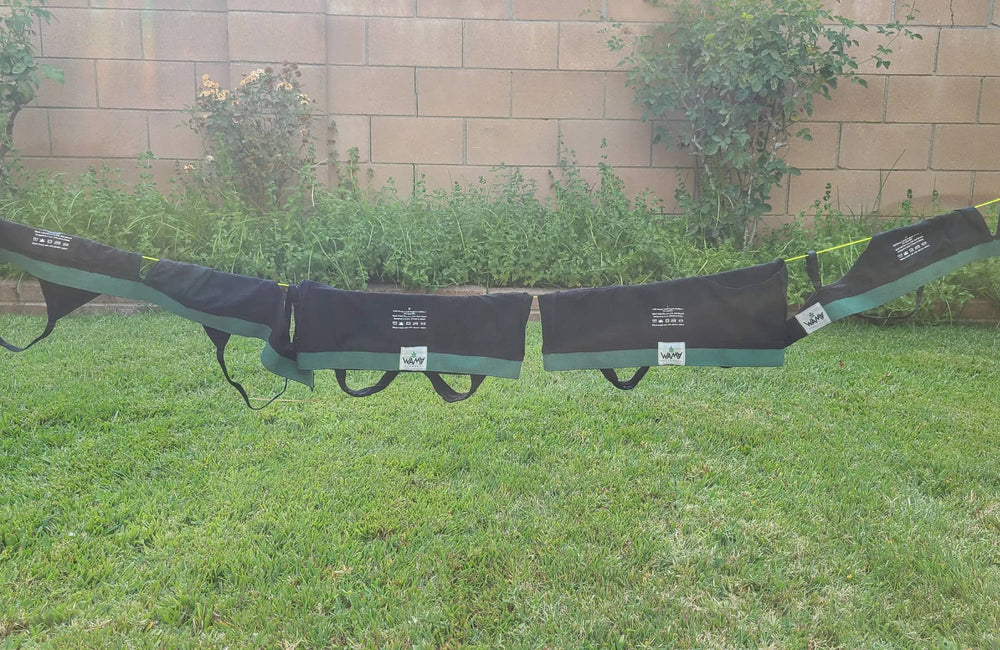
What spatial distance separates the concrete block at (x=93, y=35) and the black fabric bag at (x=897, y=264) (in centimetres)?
583

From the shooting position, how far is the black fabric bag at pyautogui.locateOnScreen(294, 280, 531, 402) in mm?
2035

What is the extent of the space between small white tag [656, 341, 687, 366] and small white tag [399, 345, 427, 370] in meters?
0.71

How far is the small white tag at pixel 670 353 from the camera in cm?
209

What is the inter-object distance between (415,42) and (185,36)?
1.91 m

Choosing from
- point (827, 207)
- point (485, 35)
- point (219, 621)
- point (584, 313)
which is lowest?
point (219, 621)

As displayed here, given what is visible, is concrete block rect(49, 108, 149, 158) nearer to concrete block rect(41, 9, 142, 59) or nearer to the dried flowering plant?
concrete block rect(41, 9, 142, 59)

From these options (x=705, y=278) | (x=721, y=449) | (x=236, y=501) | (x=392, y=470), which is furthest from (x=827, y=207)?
(x=236, y=501)

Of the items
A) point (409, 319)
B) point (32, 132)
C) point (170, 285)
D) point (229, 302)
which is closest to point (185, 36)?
point (32, 132)

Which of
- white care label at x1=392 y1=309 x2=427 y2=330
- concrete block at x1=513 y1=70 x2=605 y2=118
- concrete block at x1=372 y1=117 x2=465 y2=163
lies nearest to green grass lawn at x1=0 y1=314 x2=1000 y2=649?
white care label at x1=392 y1=309 x2=427 y2=330

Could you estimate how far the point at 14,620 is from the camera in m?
1.78

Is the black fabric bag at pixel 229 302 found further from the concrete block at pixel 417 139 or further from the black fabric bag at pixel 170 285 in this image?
the concrete block at pixel 417 139

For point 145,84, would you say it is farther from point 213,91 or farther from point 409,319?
point 409,319

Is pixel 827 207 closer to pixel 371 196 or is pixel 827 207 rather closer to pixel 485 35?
pixel 485 35

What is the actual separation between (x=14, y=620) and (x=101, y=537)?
0.38 meters
